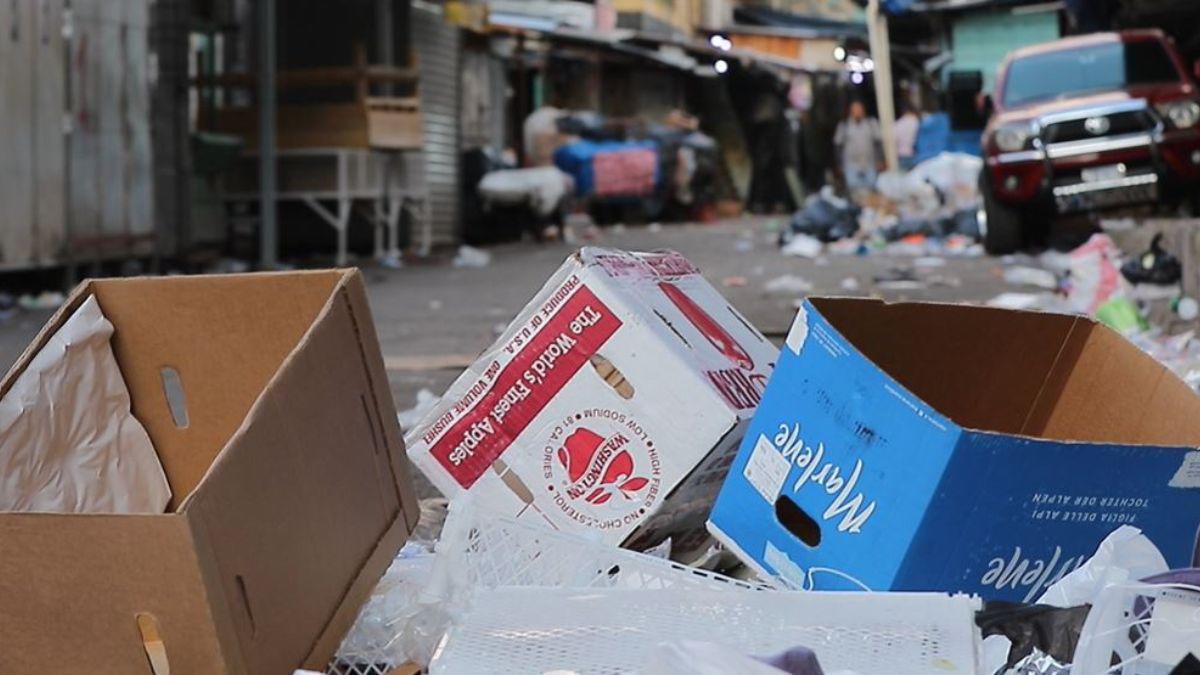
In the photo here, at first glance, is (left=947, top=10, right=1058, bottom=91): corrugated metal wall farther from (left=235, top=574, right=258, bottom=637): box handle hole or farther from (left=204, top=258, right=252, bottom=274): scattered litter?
(left=235, top=574, right=258, bottom=637): box handle hole

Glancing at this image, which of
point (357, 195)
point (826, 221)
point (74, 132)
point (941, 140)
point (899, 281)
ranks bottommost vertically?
point (941, 140)

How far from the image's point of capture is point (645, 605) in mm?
2430

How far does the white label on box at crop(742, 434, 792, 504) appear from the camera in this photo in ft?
9.48

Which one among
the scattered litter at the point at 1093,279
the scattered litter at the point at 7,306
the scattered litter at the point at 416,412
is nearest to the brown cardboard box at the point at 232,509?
the scattered litter at the point at 416,412

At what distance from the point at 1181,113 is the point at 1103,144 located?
26.3 inches

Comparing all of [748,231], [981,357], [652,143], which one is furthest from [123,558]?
[652,143]

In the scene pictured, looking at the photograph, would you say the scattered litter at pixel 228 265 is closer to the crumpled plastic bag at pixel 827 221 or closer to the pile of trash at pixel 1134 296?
the crumpled plastic bag at pixel 827 221

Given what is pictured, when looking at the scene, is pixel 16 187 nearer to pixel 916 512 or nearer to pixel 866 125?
pixel 916 512

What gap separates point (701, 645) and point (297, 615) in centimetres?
68

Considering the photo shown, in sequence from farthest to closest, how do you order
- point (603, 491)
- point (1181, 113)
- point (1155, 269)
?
point (1181, 113) < point (1155, 269) < point (603, 491)

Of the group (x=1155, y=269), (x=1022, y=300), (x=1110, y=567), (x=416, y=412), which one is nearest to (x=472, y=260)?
(x=1022, y=300)

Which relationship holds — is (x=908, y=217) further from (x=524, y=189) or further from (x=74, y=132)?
(x=74, y=132)

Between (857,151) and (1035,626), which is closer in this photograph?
(1035,626)

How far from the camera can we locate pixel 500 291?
13.3 m
